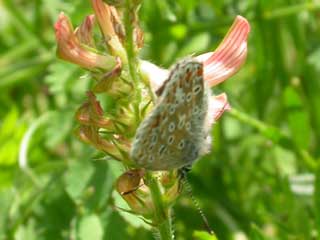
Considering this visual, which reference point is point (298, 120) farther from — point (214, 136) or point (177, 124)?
point (177, 124)

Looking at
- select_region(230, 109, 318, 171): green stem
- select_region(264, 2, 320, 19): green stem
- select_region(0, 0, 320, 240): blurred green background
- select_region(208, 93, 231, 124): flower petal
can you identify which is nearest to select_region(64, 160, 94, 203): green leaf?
select_region(0, 0, 320, 240): blurred green background

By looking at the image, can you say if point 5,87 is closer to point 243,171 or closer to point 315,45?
point 243,171

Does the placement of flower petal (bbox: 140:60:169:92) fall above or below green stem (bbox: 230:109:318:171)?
above

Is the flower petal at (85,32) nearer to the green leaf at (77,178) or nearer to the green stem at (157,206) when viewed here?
the green stem at (157,206)

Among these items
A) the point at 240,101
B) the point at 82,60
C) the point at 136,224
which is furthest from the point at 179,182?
the point at 240,101

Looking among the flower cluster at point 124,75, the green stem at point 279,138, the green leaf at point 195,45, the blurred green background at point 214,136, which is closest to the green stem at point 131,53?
the flower cluster at point 124,75

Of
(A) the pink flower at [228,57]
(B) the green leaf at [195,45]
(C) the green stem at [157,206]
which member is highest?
(A) the pink flower at [228,57]

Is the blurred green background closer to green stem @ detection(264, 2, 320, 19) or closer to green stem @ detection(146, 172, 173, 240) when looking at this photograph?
green stem @ detection(264, 2, 320, 19)
